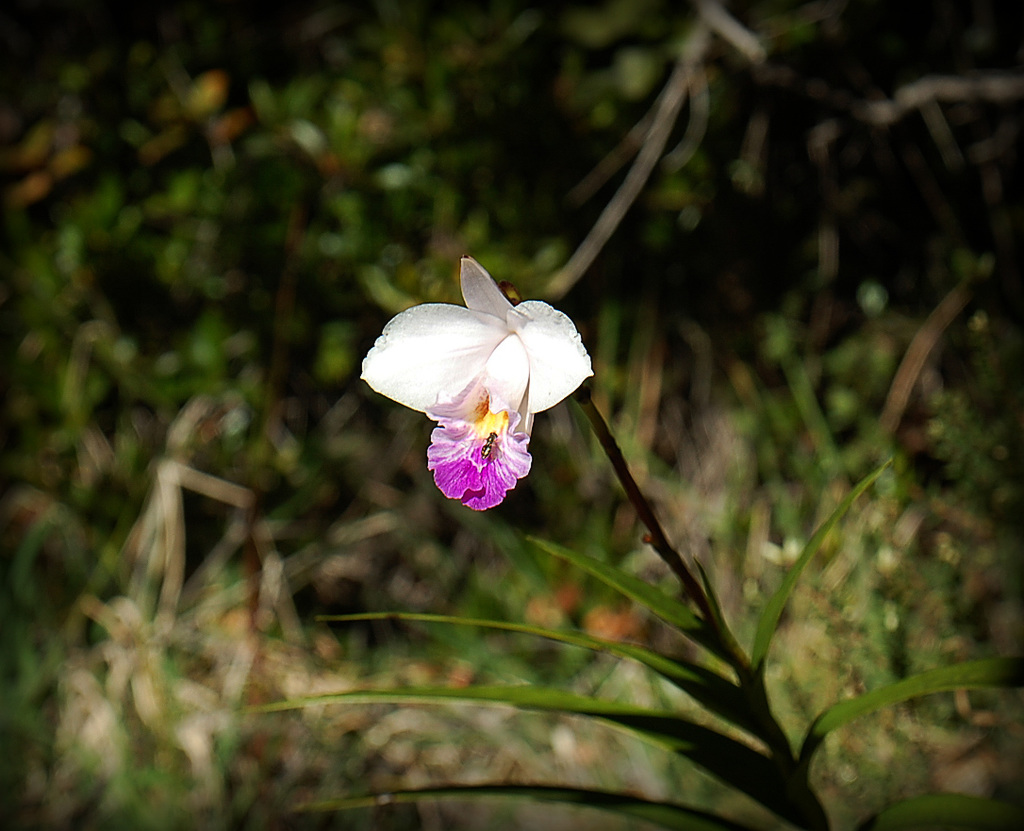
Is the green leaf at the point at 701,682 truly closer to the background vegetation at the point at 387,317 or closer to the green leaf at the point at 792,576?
the green leaf at the point at 792,576

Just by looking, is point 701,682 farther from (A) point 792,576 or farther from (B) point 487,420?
Result: (B) point 487,420

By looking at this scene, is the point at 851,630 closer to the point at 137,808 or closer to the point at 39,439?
the point at 137,808

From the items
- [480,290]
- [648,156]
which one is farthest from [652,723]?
[648,156]

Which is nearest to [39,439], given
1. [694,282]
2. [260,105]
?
[260,105]

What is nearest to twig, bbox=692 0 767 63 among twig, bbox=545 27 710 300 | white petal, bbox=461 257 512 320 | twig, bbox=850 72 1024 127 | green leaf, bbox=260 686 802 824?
twig, bbox=545 27 710 300

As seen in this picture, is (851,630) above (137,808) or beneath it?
above

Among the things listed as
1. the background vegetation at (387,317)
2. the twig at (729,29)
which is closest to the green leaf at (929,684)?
the background vegetation at (387,317)
